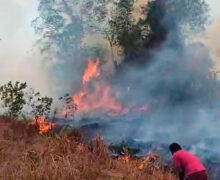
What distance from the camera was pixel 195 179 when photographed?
33.5ft

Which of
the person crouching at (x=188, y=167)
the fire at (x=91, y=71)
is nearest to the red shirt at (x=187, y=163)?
the person crouching at (x=188, y=167)

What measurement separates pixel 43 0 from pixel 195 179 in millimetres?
30137

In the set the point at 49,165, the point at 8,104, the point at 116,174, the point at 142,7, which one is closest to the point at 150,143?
the point at 8,104

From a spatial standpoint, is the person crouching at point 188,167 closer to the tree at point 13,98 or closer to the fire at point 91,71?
the tree at point 13,98

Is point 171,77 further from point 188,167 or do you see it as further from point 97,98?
point 188,167

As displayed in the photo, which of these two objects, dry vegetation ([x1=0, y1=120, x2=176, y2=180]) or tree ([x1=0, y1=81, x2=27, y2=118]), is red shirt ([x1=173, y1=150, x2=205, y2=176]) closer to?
dry vegetation ([x1=0, y1=120, x2=176, y2=180])

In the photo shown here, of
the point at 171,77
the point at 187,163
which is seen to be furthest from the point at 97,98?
the point at 187,163

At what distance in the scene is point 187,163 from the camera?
10.3 meters

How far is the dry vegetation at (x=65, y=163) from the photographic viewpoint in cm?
870

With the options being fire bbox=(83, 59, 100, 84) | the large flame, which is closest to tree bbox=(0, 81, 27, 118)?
the large flame

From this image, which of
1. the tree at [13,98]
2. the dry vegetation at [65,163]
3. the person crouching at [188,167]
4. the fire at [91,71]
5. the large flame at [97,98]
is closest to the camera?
the dry vegetation at [65,163]

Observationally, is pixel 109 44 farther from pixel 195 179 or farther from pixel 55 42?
pixel 195 179

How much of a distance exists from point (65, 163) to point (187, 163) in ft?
9.42

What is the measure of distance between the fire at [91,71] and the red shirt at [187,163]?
25591 mm
